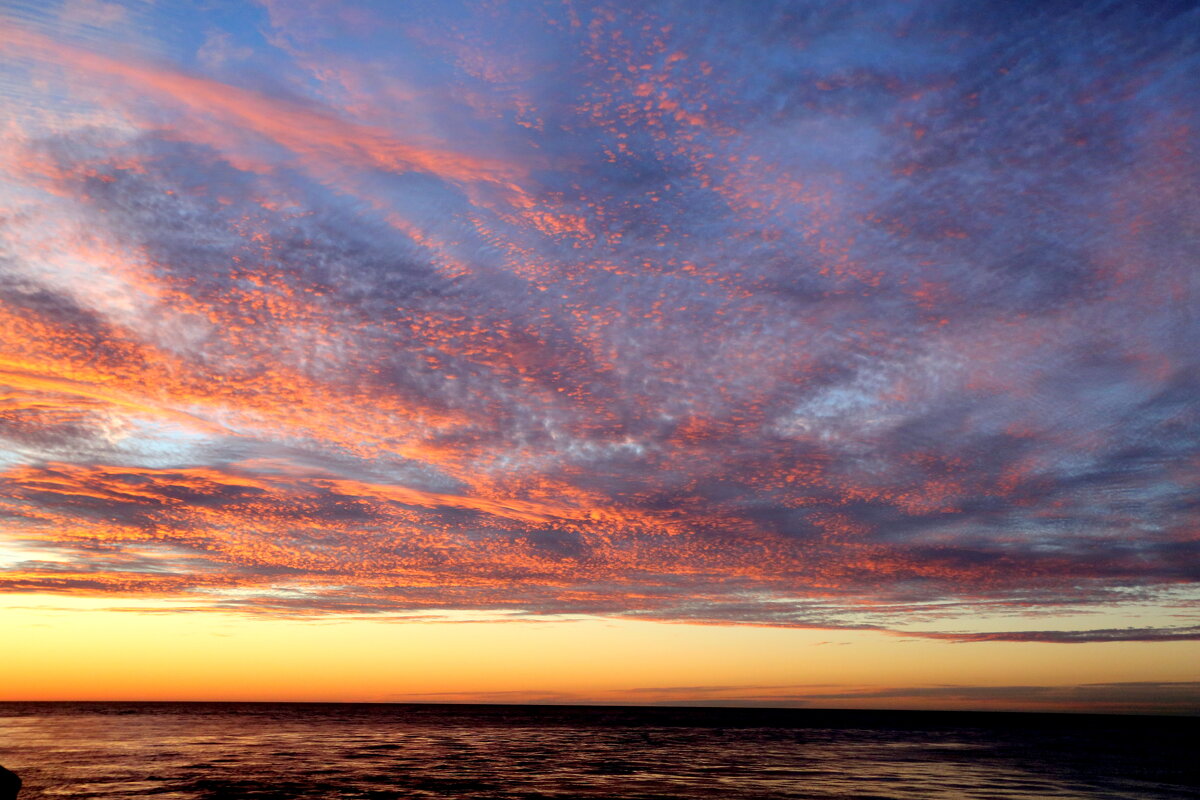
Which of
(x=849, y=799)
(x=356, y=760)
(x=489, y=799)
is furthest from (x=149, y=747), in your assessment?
(x=849, y=799)

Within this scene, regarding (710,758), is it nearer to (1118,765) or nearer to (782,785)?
(782,785)

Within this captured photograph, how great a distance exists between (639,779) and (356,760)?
76.7ft

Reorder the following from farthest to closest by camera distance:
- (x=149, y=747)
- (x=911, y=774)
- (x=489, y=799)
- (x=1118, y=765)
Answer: (x=149, y=747) → (x=1118, y=765) → (x=911, y=774) → (x=489, y=799)

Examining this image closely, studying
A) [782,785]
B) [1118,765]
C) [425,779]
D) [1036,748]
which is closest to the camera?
[782,785]

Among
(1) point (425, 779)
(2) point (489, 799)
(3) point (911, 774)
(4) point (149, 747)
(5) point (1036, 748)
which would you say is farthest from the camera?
(5) point (1036, 748)

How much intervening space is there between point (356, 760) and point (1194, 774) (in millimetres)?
58616

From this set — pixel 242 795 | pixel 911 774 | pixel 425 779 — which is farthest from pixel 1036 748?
pixel 242 795

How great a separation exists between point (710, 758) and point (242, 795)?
119 ft

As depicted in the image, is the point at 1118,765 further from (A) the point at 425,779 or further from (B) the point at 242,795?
(B) the point at 242,795

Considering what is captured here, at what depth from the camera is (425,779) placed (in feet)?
145

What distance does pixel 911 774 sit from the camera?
49094 mm

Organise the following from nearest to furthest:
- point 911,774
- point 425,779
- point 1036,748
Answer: point 425,779 < point 911,774 < point 1036,748

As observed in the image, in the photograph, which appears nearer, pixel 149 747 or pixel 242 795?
pixel 242 795

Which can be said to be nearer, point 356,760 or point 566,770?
point 566,770
